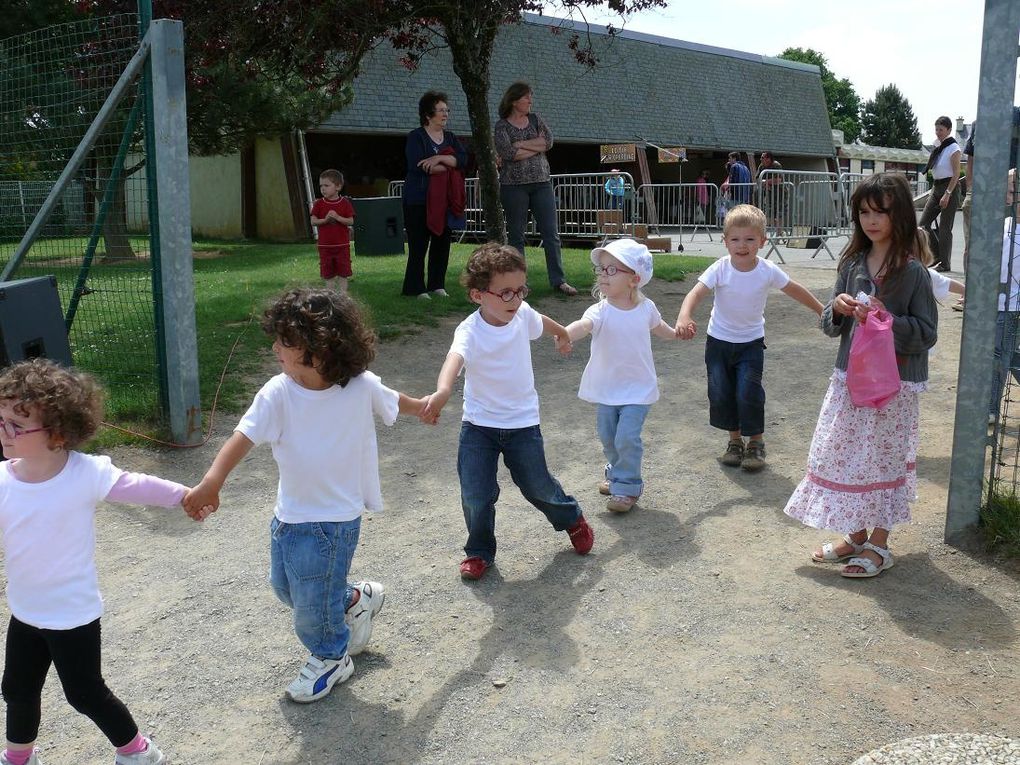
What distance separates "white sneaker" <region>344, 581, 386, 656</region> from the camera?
365 cm

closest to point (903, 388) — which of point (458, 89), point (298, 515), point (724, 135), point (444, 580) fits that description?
point (444, 580)

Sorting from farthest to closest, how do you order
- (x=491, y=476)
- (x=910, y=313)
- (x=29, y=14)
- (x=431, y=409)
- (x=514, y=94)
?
(x=29, y=14) < (x=514, y=94) < (x=491, y=476) < (x=910, y=313) < (x=431, y=409)

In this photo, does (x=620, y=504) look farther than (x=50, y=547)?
Yes

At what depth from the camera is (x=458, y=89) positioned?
2431cm

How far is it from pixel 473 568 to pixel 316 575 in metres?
1.16

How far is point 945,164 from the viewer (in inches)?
486

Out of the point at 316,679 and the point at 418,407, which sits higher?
the point at 418,407

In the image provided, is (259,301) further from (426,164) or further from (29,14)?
(29,14)

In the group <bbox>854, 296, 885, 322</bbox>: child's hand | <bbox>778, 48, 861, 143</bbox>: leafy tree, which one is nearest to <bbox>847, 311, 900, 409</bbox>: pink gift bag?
<bbox>854, 296, 885, 322</bbox>: child's hand

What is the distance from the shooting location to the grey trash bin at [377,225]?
50.8ft

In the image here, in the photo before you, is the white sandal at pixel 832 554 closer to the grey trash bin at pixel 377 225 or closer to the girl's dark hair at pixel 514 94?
the girl's dark hair at pixel 514 94

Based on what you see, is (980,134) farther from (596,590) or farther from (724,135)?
(724,135)

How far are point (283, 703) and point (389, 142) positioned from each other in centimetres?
2420

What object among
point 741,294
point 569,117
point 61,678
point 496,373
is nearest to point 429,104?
point 741,294
